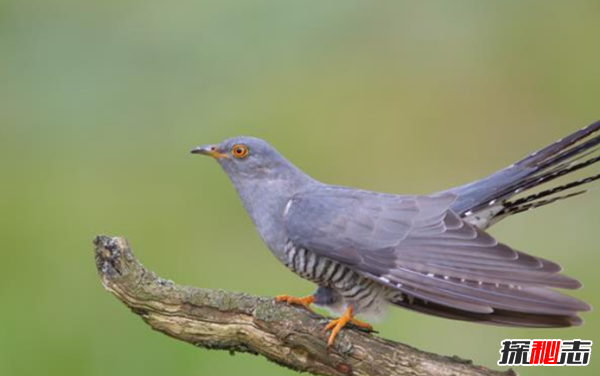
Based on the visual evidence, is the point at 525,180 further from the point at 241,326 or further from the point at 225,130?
the point at 225,130

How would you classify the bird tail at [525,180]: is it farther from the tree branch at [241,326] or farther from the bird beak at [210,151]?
the bird beak at [210,151]

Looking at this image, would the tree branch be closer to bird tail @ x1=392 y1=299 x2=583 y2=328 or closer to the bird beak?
bird tail @ x1=392 y1=299 x2=583 y2=328

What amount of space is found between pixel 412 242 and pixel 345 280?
33 cm

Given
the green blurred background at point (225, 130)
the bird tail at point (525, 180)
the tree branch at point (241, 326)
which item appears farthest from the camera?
the green blurred background at point (225, 130)

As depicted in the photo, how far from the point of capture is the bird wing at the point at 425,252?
4.34m

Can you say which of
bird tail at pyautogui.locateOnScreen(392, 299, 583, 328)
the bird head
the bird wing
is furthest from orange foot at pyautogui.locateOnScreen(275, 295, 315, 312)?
the bird head

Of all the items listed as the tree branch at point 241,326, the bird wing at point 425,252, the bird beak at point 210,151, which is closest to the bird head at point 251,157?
the bird beak at point 210,151

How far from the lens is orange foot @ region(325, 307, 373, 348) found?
450 cm

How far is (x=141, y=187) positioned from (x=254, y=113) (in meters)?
1.79

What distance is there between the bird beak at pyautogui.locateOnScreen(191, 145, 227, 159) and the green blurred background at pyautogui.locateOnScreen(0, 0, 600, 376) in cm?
356

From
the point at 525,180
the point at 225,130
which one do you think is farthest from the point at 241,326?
the point at 225,130

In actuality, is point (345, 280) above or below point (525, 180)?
below

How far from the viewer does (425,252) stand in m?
4.63

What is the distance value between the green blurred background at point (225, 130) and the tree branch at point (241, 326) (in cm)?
354
